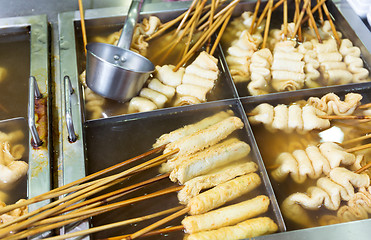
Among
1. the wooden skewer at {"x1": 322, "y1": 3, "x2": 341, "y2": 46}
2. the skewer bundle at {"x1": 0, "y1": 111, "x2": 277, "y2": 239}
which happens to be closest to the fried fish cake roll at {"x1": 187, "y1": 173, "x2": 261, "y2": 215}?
the skewer bundle at {"x1": 0, "y1": 111, "x2": 277, "y2": 239}

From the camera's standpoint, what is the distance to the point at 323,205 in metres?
2.22

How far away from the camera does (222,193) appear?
6.95ft

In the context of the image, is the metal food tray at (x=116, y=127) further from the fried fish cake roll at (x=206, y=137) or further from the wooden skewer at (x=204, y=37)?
the wooden skewer at (x=204, y=37)

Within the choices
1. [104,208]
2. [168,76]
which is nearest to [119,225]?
[104,208]

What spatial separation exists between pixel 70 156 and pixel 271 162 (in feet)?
4.23

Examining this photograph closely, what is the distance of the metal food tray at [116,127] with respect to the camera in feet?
6.50

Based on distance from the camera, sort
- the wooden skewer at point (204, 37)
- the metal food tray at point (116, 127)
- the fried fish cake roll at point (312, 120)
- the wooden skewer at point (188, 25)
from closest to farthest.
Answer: the metal food tray at point (116, 127)
the fried fish cake roll at point (312, 120)
the wooden skewer at point (204, 37)
the wooden skewer at point (188, 25)

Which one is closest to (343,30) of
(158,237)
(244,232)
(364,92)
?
(364,92)

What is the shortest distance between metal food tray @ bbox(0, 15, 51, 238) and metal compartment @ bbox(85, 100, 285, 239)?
27 centimetres

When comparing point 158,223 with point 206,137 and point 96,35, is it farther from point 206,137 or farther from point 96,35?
point 96,35

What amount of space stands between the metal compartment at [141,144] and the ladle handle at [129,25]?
0.58 metres

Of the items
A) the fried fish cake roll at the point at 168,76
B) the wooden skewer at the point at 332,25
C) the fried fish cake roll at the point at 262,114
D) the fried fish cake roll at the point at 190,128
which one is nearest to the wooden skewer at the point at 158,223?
the fried fish cake roll at the point at 190,128

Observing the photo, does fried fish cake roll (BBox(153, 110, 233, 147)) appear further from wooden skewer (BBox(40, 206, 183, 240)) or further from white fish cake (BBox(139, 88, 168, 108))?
wooden skewer (BBox(40, 206, 183, 240))

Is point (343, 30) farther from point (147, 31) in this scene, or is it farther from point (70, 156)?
point (70, 156)
